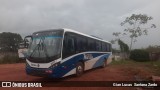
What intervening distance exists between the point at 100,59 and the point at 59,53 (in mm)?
9178

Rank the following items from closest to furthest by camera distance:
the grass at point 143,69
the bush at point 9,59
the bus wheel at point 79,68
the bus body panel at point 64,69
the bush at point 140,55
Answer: the bus body panel at point 64,69 < the bus wheel at point 79,68 < the grass at point 143,69 < the bush at point 9,59 < the bush at point 140,55

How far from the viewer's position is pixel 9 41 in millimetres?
72438

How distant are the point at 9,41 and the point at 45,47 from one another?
64.0 meters

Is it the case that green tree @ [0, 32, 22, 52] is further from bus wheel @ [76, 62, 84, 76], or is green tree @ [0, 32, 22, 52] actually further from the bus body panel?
bus wheel @ [76, 62, 84, 76]

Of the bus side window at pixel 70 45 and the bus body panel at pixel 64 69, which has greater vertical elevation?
the bus side window at pixel 70 45

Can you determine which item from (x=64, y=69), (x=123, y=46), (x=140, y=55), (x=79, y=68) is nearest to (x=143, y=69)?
(x=79, y=68)

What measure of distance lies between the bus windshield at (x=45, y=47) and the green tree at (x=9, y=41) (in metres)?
60.6

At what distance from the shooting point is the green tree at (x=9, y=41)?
230 feet

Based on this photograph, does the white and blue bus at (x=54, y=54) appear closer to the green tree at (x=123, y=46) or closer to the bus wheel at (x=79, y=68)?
the bus wheel at (x=79, y=68)

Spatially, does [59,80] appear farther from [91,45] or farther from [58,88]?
[91,45]

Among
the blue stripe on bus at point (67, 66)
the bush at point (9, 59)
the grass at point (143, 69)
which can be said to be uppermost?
the blue stripe on bus at point (67, 66)

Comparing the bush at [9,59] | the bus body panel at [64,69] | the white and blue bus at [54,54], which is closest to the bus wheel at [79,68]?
the white and blue bus at [54,54]

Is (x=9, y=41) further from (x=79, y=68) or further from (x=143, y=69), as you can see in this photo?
(x=79, y=68)

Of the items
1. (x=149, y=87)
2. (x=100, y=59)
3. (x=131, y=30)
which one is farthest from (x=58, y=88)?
(x=131, y=30)
